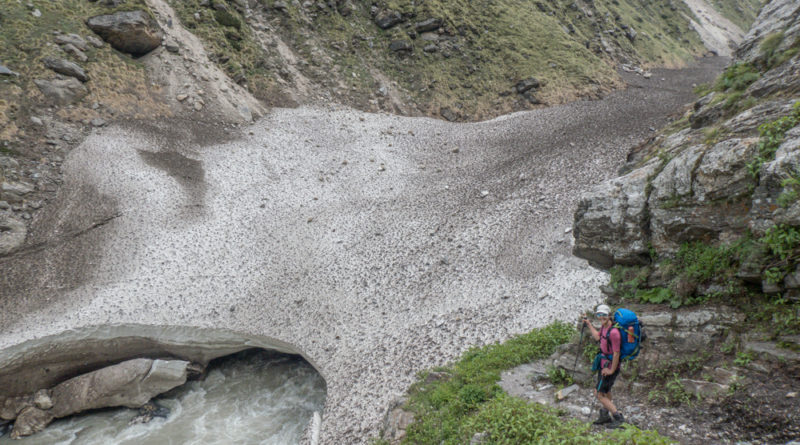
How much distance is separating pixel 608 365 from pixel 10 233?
965 inches

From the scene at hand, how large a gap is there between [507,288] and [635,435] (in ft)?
31.4

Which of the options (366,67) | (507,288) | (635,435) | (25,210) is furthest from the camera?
(366,67)

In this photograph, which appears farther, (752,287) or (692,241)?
(692,241)

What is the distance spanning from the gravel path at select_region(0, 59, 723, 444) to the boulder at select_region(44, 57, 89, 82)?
154 inches

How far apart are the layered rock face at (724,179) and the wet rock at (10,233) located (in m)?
23.9

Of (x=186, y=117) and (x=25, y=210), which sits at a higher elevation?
(x=186, y=117)

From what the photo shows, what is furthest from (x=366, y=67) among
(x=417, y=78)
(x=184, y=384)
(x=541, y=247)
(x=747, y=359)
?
(x=747, y=359)

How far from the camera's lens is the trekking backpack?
6922 mm

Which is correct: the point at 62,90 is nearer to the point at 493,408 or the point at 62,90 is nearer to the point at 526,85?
the point at 493,408

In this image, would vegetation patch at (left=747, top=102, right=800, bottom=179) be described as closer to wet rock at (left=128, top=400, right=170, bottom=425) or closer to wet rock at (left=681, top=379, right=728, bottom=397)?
wet rock at (left=681, top=379, right=728, bottom=397)

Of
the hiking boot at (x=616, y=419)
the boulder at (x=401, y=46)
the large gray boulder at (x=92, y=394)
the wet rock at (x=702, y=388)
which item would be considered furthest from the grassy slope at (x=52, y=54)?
the wet rock at (x=702, y=388)

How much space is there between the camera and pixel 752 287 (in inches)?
305

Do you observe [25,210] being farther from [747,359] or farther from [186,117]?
[747,359]

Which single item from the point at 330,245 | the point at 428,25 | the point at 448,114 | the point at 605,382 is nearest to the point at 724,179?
the point at 605,382
